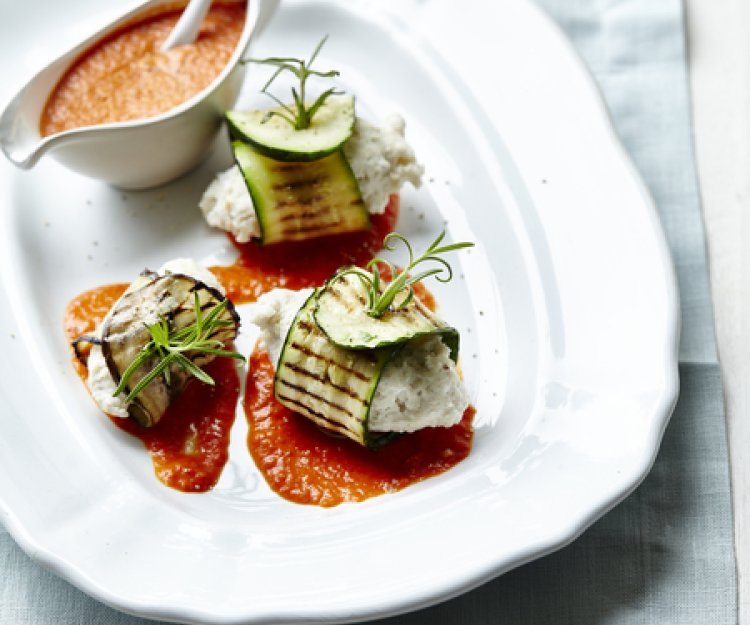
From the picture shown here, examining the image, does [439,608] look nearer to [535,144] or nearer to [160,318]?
[160,318]

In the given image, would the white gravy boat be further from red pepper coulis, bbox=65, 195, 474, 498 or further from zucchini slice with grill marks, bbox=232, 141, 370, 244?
red pepper coulis, bbox=65, 195, 474, 498

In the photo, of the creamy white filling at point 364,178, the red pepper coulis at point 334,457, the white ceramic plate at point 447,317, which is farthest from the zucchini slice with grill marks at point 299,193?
the red pepper coulis at point 334,457

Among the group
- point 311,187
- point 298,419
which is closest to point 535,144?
point 311,187

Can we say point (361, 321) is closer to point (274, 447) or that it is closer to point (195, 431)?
point (274, 447)

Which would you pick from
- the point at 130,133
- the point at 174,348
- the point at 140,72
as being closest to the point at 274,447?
the point at 174,348

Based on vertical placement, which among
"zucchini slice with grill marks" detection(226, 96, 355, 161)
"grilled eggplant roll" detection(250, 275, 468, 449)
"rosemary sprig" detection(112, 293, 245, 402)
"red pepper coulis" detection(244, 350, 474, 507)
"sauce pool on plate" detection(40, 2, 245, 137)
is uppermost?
"sauce pool on plate" detection(40, 2, 245, 137)

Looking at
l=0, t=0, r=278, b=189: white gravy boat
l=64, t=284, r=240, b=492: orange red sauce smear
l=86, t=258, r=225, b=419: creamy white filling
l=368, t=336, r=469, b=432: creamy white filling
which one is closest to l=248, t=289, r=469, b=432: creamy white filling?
l=368, t=336, r=469, b=432: creamy white filling
